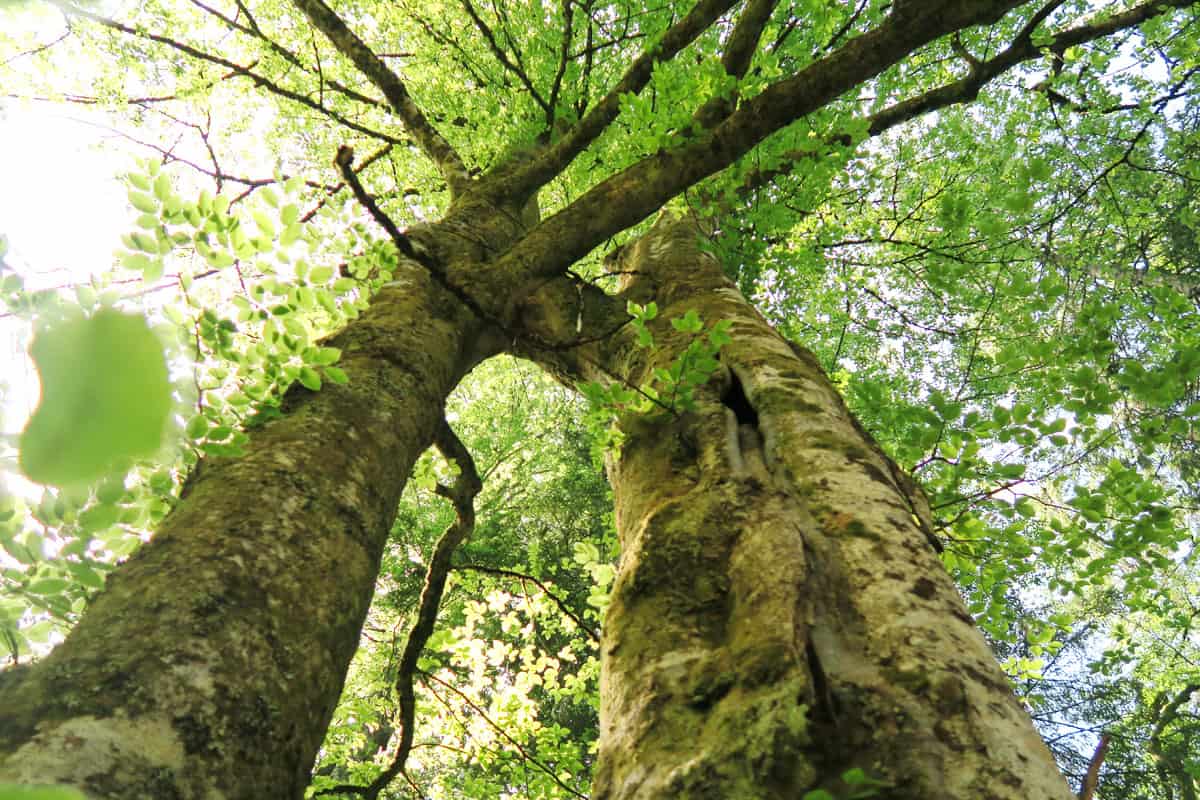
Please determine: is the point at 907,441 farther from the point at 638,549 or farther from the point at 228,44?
the point at 228,44

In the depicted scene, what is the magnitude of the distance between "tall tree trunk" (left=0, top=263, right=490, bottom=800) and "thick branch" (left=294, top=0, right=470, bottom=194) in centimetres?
309

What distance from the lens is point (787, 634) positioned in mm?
1420

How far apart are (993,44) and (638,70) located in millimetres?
4213

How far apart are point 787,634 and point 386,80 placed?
4.85 metres

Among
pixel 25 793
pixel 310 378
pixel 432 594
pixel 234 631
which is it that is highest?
pixel 432 594

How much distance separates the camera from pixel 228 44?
6.61 metres

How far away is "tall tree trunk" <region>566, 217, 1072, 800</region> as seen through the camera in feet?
3.95

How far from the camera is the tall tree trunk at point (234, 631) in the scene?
1.11m

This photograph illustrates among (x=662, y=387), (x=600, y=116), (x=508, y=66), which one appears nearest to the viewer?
(x=662, y=387)

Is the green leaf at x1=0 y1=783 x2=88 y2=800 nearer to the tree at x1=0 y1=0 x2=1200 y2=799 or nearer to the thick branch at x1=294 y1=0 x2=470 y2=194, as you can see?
the tree at x1=0 y1=0 x2=1200 y2=799

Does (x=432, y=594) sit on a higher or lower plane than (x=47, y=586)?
higher

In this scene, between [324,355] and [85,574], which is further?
[324,355]

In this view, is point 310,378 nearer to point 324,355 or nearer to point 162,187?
point 324,355

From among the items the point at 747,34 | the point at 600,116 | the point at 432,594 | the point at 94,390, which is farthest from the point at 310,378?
the point at 747,34
